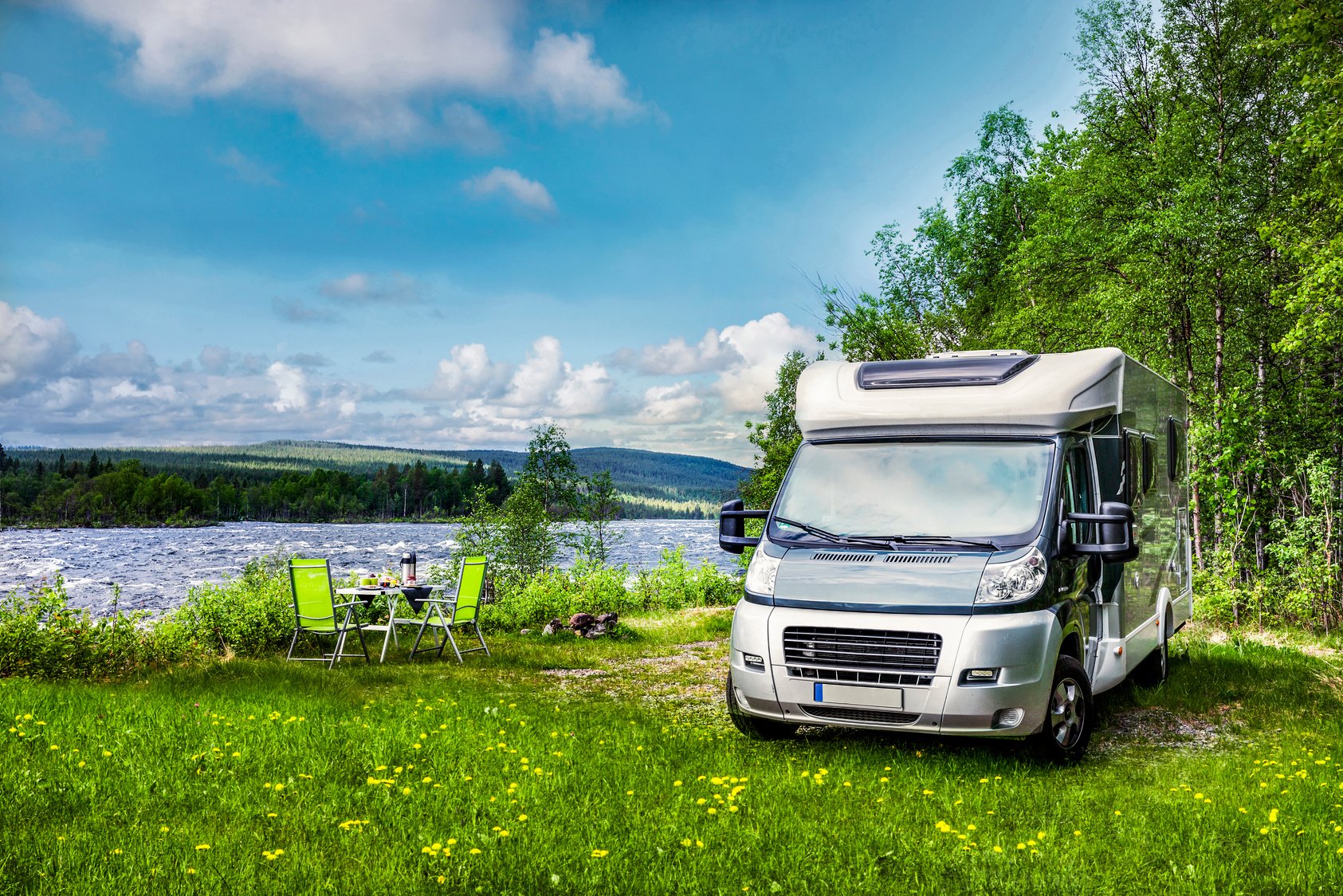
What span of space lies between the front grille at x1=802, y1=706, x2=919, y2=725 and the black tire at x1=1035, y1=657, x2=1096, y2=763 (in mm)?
927

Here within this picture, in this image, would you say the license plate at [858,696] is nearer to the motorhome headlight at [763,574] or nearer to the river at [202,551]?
the motorhome headlight at [763,574]

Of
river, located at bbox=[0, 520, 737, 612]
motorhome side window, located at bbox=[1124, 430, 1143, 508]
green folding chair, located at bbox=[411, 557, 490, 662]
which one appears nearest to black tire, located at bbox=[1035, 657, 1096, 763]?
motorhome side window, located at bbox=[1124, 430, 1143, 508]

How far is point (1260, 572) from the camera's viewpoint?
1605 centimetres

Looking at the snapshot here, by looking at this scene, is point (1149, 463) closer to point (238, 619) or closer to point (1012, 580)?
point (1012, 580)

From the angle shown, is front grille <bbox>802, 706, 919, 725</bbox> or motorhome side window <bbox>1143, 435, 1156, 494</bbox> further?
motorhome side window <bbox>1143, 435, 1156, 494</bbox>

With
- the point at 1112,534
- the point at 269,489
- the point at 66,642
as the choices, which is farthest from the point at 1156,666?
the point at 269,489

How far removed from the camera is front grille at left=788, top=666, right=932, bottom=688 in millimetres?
5719

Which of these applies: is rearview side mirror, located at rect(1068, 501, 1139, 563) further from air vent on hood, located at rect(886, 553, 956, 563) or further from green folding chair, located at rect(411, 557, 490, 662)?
green folding chair, located at rect(411, 557, 490, 662)

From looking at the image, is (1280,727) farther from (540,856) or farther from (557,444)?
(557,444)

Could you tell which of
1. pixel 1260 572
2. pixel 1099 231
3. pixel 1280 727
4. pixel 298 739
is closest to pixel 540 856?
pixel 298 739

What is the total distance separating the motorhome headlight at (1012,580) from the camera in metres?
5.73

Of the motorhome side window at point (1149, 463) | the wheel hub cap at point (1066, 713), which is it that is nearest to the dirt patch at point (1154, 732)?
the wheel hub cap at point (1066, 713)

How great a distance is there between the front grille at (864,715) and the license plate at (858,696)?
Answer: 0.06 meters

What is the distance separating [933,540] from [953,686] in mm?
1019
